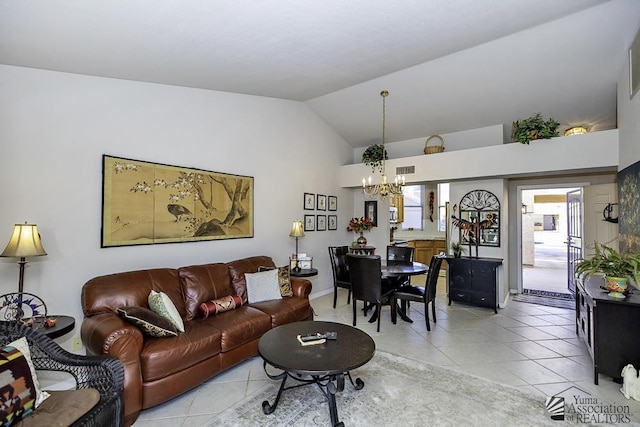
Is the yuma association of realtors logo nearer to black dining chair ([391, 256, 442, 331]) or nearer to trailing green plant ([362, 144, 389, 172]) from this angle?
black dining chair ([391, 256, 442, 331])

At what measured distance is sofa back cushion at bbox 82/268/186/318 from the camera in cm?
263

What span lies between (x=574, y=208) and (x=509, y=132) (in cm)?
211

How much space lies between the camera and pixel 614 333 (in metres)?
2.63

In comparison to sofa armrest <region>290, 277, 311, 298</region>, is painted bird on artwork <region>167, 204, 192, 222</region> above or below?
above

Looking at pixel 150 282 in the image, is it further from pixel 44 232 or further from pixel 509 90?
pixel 509 90

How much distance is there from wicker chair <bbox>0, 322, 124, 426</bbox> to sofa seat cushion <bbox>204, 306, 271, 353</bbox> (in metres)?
0.97

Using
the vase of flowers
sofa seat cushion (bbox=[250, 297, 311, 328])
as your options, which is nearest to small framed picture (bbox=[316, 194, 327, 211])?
the vase of flowers

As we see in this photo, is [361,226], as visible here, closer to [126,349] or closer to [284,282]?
[284,282]

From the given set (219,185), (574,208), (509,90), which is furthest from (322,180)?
(574,208)

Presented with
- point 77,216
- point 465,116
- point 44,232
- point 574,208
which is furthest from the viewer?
point 574,208

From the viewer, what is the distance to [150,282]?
118 inches

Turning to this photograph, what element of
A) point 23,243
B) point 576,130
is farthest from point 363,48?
point 576,130

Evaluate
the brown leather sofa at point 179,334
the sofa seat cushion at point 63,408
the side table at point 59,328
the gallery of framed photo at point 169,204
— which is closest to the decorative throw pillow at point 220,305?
the brown leather sofa at point 179,334

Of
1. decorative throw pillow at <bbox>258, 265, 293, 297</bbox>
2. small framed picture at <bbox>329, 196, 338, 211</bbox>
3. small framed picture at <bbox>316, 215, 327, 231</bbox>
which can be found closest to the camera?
decorative throw pillow at <bbox>258, 265, 293, 297</bbox>
